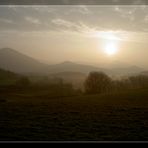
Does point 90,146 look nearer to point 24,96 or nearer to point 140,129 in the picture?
point 140,129

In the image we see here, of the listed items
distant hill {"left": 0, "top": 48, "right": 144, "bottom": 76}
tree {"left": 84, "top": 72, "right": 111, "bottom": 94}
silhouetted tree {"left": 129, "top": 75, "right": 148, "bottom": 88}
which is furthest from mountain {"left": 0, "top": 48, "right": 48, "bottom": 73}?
silhouetted tree {"left": 129, "top": 75, "right": 148, "bottom": 88}

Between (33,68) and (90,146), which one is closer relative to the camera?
(90,146)

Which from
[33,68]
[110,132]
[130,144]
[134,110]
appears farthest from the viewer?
[33,68]

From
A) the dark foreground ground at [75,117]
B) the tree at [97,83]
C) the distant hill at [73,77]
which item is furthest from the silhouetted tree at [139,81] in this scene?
the distant hill at [73,77]

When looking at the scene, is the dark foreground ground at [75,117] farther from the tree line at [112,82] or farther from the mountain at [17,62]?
the mountain at [17,62]

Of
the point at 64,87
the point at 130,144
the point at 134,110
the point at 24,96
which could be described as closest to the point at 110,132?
the point at 134,110

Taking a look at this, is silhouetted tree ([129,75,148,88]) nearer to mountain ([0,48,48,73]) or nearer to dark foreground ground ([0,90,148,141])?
dark foreground ground ([0,90,148,141])

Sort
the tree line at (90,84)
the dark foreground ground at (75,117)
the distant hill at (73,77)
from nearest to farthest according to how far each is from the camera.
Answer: the dark foreground ground at (75,117) → the distant hill at (73,77) → the tree line at (90,84)

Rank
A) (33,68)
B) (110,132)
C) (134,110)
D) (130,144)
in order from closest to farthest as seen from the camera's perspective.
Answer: (130,144), (110,132), (134,110), (33,68)
